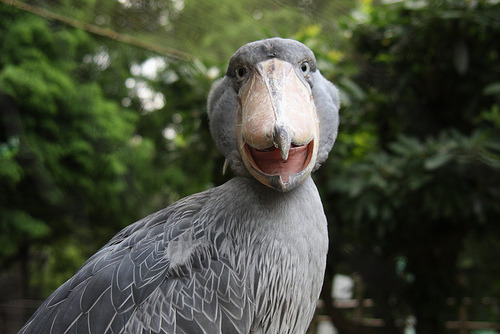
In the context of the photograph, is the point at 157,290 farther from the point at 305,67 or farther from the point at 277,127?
the point at 305,67

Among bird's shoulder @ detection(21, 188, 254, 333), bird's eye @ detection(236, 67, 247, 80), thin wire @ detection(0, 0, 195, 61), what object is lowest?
bird's shoulder @ detection(21, 188, 254, 333)

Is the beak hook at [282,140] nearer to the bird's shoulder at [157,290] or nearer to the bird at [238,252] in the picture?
the bird at [238,252]

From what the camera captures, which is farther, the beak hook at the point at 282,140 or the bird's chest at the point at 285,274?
the bird's chest at the point at 285,274

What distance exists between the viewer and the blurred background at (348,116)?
314 cm

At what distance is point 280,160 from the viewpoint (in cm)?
118

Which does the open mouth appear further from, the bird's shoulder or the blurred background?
the blurred background

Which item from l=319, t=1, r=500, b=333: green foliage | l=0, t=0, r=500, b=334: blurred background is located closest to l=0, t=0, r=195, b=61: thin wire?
l=0, t=0, r=500, b=334: blurred background

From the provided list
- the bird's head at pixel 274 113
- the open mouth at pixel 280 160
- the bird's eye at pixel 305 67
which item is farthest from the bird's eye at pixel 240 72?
the open mouth at pixel 280 160

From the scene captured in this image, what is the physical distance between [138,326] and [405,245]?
3127 millimetres

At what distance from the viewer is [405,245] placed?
13.0ft

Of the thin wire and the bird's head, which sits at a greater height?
the thin wire

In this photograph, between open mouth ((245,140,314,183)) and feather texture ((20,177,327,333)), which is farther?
feather texture ((20,177,327,333))

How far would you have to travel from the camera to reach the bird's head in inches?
45.1

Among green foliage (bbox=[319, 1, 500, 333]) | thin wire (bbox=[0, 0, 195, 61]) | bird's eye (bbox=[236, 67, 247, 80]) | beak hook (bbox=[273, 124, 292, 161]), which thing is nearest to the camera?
beak hook (bbox=[273, 124, 292, 161])
